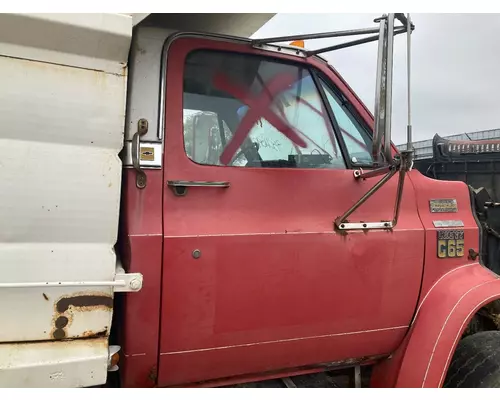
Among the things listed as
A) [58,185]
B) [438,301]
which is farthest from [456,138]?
[58,185]

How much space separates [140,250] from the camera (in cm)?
170

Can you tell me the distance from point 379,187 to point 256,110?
0.69 m

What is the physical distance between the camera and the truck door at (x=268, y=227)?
5.86 feet

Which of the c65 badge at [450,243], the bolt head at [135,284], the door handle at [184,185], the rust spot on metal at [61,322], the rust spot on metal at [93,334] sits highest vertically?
the door handle at [184,185]

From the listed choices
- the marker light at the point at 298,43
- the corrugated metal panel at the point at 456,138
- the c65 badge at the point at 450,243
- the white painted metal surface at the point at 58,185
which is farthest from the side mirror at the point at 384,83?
the corrugated metal panel at the point at 456,138

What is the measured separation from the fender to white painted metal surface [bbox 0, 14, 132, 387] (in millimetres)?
1467

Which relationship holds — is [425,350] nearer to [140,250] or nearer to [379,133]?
[379,133]

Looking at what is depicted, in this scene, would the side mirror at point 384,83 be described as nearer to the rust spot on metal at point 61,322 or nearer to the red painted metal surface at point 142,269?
the red painted metal surface at point 142,269

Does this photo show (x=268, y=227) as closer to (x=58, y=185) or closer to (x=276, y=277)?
(x=276, y=277)

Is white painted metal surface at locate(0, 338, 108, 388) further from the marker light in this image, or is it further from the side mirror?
the marker light

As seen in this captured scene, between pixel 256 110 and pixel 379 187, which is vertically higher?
pixel 256 110

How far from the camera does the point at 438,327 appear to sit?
206 cm

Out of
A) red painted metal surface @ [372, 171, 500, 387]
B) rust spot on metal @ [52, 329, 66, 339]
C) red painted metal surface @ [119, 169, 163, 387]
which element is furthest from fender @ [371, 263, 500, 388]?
rust spot on metal @ [52, 329, 66, 339]

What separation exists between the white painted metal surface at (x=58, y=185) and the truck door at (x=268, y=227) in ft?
0.84
